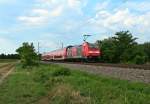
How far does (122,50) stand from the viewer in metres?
69.9

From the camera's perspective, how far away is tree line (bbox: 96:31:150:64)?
6525 centimetres

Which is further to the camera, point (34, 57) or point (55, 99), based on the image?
point (34, 57)

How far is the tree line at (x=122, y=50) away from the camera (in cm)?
6525

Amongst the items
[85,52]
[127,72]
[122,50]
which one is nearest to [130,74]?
[127,72]

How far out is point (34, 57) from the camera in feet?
206

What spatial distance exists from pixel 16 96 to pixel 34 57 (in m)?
44.8

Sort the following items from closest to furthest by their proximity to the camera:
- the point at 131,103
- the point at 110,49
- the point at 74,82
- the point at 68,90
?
1. the point at 131,103
2. the point at 68,90
3. the point at 74,82
4. the point at 110,49

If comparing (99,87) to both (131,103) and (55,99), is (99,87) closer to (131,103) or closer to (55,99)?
(55,99)

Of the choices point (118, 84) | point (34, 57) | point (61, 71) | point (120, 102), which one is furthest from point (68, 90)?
point (34, 57)

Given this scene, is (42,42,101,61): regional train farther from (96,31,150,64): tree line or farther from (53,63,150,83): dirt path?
(53,63,150,83): dirt path

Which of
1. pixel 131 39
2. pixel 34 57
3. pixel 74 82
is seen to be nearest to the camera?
pixel 74 82

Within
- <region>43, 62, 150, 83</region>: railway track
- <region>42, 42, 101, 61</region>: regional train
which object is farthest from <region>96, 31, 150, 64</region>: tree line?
<region>43, 62, 150, 83</region>: railway track

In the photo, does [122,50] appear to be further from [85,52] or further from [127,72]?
[127,72]

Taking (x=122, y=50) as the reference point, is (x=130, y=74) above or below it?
below
